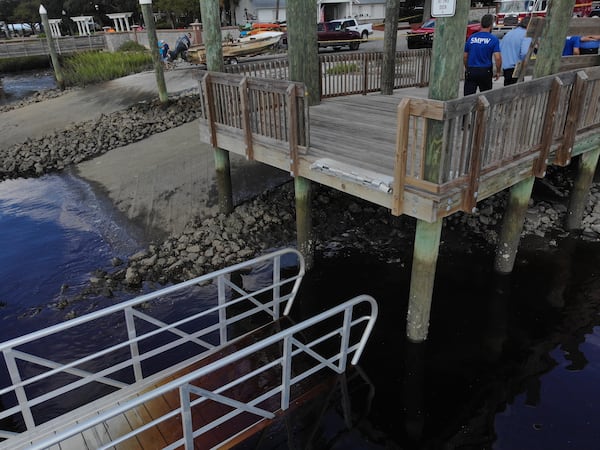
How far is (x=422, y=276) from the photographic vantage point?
587 cm

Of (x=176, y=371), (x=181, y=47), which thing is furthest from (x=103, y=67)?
(x=176, y=371)

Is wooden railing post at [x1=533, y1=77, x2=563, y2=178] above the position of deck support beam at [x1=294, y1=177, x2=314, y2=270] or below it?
above

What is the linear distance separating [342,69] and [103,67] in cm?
1651

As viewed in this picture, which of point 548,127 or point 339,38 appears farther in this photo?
point 339,38

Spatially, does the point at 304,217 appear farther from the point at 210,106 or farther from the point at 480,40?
the point at 480,40

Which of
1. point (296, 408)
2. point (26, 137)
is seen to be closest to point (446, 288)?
point (296, 408)

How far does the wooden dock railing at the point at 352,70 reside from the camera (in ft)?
31.5

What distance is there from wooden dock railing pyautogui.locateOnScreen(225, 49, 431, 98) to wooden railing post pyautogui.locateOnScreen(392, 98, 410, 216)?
16.8 feet

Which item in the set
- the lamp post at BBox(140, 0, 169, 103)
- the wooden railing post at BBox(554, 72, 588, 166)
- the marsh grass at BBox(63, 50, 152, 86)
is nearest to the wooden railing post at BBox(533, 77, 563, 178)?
the wooden railing post at BBox(554, 72, 588, 166)

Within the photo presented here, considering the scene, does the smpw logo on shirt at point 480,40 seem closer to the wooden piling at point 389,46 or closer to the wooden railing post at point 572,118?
the wooden railing post at point 572,118

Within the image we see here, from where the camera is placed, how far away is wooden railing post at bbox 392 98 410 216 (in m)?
4.89

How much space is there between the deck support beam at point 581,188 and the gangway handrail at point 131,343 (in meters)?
5.51

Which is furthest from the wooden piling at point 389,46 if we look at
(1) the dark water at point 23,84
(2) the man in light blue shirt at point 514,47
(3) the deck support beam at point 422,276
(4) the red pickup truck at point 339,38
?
Answer: (1) the dark water at point 23,84

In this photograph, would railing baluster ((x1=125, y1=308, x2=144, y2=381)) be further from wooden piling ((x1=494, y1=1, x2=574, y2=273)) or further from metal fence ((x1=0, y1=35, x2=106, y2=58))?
metal fence ((x1=0, y1=35, x2=106, y2=58))
